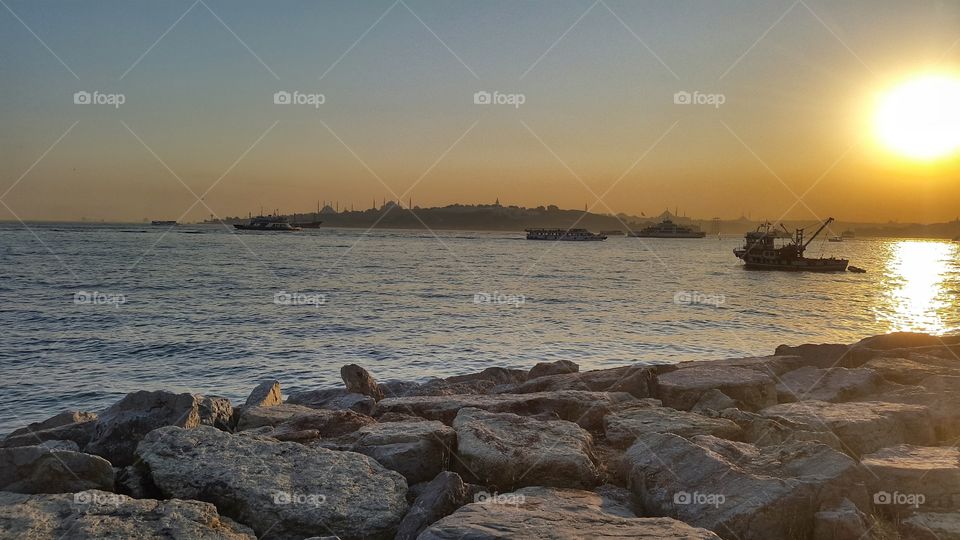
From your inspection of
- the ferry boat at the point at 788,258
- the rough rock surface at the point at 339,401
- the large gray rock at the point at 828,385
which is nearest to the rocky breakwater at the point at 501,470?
the rough rock surface at the point at 339,401

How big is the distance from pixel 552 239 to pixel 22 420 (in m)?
157

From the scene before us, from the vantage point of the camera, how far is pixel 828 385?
9.50 meters

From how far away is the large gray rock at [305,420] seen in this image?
7.67 m

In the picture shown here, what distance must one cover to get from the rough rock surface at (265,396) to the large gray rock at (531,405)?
160 cm

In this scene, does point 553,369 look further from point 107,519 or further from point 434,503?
point 107,519

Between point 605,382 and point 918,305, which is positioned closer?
point 605,382

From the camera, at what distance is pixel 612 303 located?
114 ft

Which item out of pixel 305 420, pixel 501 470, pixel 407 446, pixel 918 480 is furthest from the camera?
pixel 305 420

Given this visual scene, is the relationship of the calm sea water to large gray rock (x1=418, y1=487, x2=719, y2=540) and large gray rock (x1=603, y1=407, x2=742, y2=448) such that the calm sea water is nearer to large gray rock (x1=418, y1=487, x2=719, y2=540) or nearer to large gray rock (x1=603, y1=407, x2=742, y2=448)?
large gray rock (x1=603, y1=407, x2=742, y2=448)

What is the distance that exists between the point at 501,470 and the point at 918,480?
3464 mm

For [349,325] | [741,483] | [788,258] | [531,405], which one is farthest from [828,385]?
[788,258]

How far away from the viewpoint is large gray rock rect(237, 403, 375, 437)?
25.2 ft

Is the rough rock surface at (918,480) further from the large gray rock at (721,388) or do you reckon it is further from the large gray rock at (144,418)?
the large gray rock at (144,418)

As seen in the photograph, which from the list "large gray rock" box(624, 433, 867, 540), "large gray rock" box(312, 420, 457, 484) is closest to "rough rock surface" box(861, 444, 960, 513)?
"large gray rock" box(624, 433, 867, 540)
